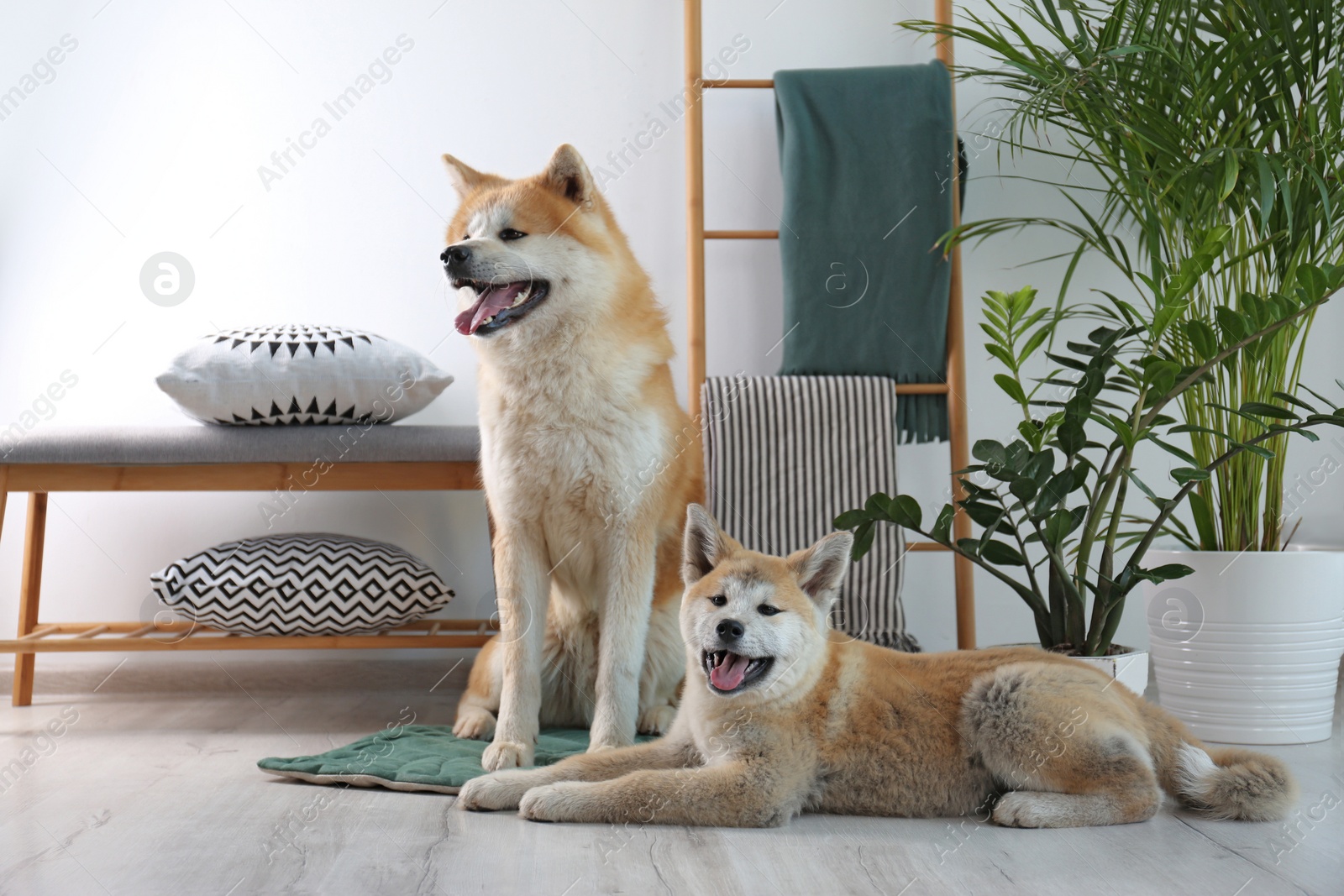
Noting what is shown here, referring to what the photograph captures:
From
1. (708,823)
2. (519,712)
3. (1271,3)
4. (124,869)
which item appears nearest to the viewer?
(124,869)

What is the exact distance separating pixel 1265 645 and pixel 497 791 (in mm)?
1449

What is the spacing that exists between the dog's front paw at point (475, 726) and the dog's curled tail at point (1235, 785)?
1.13 m

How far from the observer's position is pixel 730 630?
1.30 m

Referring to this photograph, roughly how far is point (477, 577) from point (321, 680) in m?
0.46

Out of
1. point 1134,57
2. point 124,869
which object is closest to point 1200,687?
point 1134,57

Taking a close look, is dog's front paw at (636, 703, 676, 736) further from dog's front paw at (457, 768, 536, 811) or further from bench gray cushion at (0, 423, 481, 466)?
bench gray cushion at (0, 423, 481, 466)

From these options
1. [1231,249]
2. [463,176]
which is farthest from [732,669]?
[1231,249]

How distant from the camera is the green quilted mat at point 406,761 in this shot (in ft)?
4.86

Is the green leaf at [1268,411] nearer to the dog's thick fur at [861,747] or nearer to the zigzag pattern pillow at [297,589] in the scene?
the dog's thick fur at [861,747]

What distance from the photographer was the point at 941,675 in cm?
137

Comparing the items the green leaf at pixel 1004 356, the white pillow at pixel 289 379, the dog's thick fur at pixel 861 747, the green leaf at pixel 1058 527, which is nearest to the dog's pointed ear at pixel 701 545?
the dog's thick fur at pixel 861 747

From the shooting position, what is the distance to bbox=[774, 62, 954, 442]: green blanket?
224cm

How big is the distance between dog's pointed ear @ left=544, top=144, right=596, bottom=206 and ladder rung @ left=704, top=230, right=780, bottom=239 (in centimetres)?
69

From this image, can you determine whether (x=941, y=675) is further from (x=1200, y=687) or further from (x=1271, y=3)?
(x=1271, y=3)
